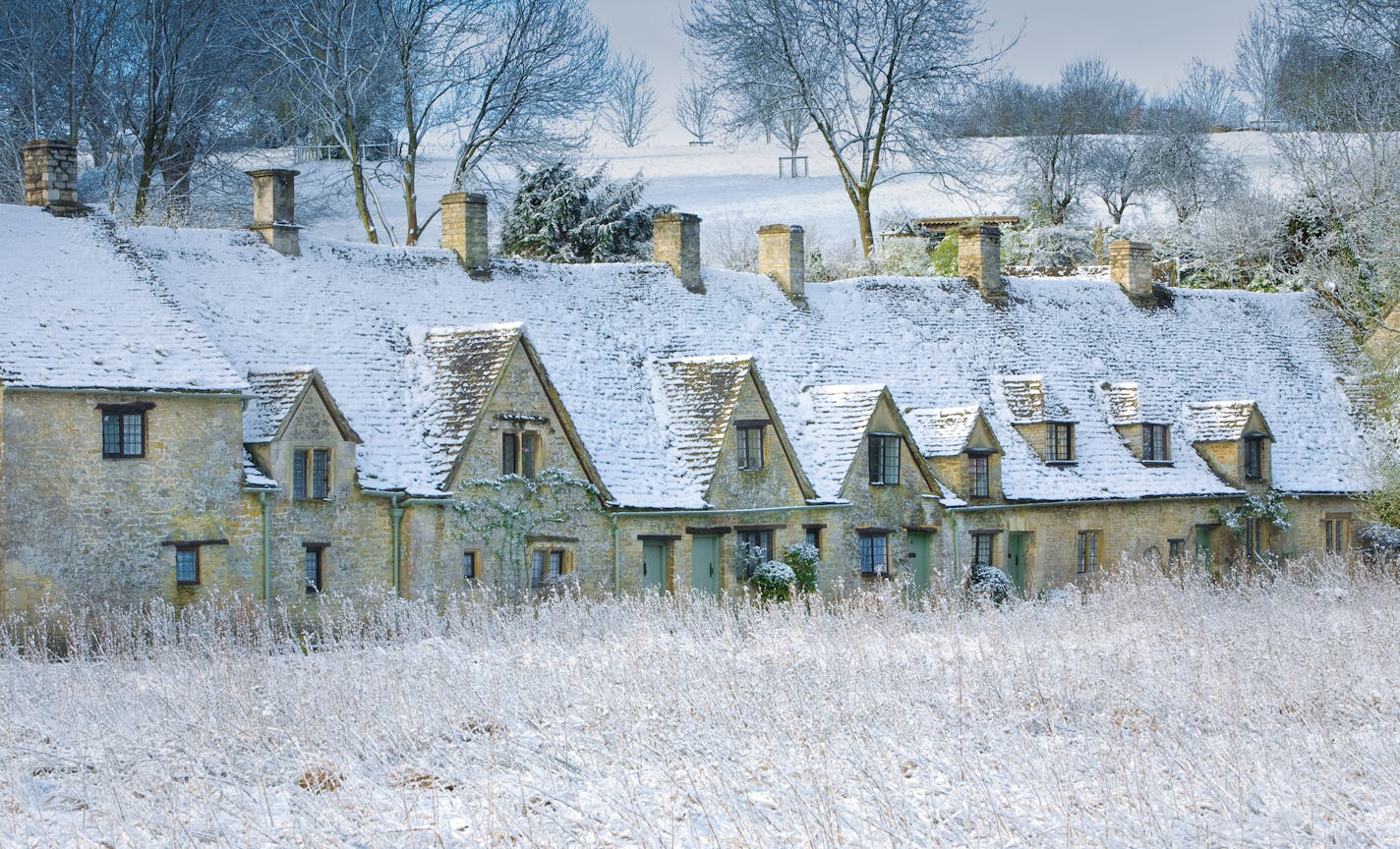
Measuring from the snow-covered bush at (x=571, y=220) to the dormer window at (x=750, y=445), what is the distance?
17774 mm

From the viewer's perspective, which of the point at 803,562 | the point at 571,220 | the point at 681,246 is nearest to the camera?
the point at 803,562

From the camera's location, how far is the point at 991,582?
3656cm

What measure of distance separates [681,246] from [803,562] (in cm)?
903

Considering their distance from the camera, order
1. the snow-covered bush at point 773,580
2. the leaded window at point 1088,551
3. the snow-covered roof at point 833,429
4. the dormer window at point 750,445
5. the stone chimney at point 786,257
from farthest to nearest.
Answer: the stone chimney at point 786,257 < the leaded window at point 1088,551 < the snow-covered roof at point 833,429 < the dormer window at point 750,445 < the snow-covered bush at point 773,580

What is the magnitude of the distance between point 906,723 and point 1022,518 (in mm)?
19926

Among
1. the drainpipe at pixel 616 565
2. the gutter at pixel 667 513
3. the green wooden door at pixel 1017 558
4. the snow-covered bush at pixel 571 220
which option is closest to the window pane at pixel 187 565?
the gutter at pixel 667 513

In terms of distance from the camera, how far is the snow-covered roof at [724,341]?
31750 mm

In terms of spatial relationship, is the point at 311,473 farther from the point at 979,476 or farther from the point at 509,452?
the point at 979,476

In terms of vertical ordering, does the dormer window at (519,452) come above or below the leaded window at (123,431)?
below

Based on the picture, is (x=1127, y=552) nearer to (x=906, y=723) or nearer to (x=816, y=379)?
(x=816, y=379)

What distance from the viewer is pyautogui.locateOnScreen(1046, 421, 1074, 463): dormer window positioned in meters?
39.8

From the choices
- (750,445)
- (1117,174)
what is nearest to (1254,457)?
(750,445)

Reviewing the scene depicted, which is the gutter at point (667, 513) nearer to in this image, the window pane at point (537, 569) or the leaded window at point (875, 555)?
the window pane at point (537, 569)

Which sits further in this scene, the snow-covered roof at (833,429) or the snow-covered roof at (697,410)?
the snow-covered roof at (833,429)
